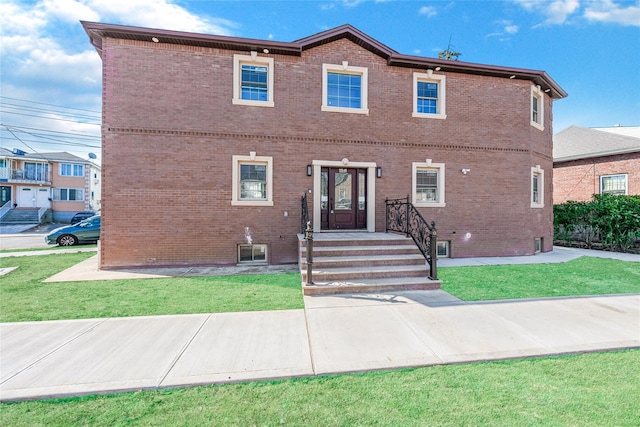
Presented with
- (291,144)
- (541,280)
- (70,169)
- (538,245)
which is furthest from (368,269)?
(70,169)

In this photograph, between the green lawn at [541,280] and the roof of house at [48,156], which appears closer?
the green lawn at [541,280]

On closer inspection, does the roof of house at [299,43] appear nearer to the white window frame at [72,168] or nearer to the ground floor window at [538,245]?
the ground floor window at [538,245]

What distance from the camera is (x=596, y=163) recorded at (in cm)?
1540

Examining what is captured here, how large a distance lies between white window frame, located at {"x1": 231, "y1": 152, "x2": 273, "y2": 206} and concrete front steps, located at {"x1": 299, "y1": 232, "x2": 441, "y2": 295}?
2.04m

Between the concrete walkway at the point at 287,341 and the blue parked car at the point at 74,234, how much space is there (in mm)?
11505

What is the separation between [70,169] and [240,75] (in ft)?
119

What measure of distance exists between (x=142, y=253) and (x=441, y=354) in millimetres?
8094

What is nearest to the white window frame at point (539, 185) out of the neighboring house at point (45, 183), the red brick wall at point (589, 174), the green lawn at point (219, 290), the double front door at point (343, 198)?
the green lawn at point (219, 290)

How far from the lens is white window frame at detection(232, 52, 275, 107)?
27.6ft

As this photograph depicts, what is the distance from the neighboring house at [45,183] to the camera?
30.8 m

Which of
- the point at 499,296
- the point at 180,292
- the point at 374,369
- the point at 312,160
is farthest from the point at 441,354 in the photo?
the point at 312,160

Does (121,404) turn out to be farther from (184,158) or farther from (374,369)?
(184,158)

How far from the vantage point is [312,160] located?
8.80 metres

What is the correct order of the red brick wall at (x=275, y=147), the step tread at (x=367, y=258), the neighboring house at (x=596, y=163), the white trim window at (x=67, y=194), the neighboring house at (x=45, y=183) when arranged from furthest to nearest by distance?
1. the white trim window at (x=67, y=194)
2. the neighboring house at (x=45, y=183)
3. the neighboring house at (x=596, y=163)
4. the red brick wall at (x=275, y=147)
5. the step tread at (x=367, y=258)
